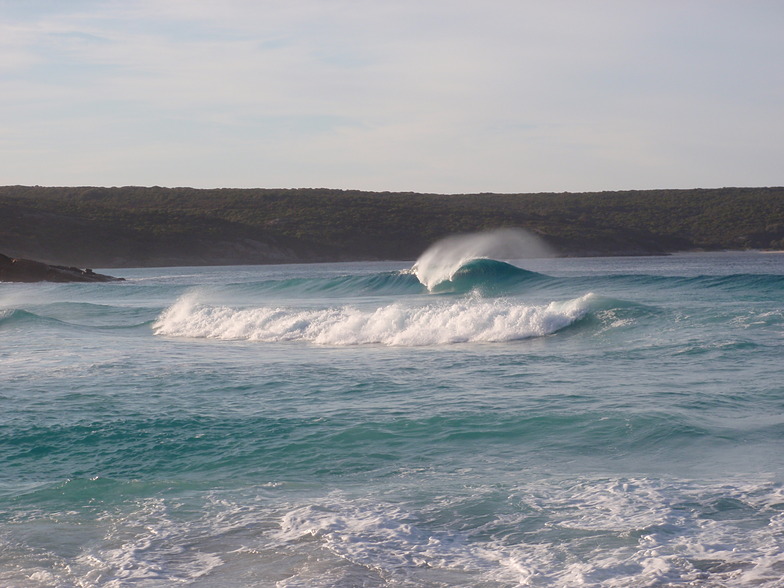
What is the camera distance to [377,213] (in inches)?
4380

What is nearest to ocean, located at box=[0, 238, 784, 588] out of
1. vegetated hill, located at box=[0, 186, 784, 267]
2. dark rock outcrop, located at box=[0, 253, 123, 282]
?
dark rock outcrop, located at box=[0, 253, 123, 282]

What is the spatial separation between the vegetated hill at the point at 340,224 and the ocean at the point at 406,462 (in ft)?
254

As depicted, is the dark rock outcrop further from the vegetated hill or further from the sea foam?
the sea foam

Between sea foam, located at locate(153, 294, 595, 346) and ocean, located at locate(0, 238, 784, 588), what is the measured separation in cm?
37

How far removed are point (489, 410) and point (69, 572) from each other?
5.16 m

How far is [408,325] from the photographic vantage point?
1722 centimetres

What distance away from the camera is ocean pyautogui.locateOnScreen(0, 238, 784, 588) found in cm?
556

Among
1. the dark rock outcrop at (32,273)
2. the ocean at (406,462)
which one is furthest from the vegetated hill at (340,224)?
the ocean at (406,462)

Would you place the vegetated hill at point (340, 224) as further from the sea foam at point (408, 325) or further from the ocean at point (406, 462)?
the ocean at point (406, 462)

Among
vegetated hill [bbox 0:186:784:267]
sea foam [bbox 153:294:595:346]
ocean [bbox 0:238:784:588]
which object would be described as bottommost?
ocean [bbox 0:238:784:588]

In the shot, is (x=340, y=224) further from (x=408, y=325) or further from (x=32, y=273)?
(x=408, y=325)

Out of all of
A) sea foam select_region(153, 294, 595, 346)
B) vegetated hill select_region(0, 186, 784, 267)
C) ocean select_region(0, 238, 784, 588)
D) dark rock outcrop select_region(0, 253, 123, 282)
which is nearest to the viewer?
ocean select_region(0, 238, 784, 588)

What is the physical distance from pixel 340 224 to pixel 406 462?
99.8 m

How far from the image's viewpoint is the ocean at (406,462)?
5.56m
